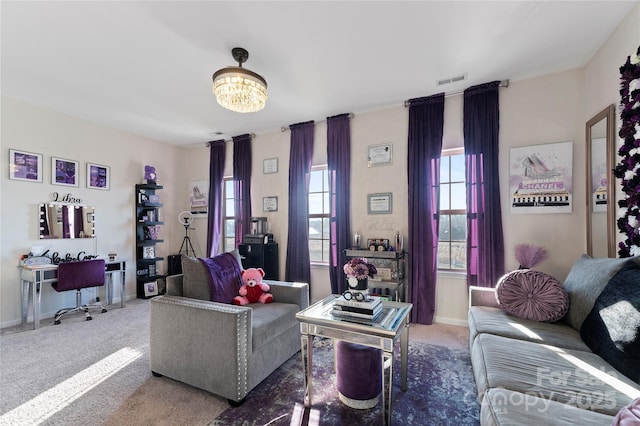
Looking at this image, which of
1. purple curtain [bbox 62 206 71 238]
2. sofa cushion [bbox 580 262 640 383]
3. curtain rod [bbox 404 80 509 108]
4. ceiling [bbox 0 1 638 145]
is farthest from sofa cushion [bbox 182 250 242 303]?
curtain rod [bbox 404 80 509 108]

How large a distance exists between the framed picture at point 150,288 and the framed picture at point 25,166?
83.2 inches

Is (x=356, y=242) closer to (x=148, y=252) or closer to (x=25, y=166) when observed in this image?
(x=148, y=252)

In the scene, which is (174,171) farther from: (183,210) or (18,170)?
(18,170)

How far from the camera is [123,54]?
2514mm

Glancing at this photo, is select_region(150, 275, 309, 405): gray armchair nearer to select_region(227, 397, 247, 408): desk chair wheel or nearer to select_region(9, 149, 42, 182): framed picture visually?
select_region(227, 397, 247, 408): desk chair wheel

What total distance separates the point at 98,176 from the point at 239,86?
3427 millimetres

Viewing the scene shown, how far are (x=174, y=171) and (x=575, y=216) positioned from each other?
243 inches

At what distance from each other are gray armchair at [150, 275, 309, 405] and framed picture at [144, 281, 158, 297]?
9.40 ft

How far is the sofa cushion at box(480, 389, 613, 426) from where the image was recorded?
107 cm

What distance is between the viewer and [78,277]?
347cm

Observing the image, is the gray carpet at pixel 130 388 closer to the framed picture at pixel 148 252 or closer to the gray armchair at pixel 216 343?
the gray armchair at pixel 216 343

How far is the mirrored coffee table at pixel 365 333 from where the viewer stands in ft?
5.25

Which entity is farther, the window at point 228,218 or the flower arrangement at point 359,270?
the window at point 228,218

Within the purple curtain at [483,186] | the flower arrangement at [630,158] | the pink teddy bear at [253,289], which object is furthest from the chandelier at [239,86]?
the flower arrangement at [630,158]
